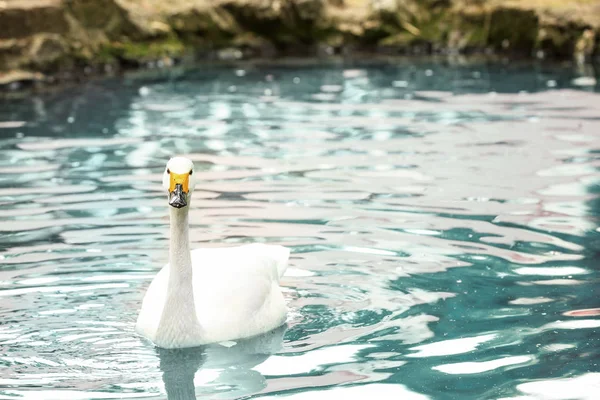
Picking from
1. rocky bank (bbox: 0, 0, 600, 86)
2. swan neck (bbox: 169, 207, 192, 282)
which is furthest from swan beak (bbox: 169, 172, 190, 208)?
rocky bank (bbox: 0, 0, 600, 86)

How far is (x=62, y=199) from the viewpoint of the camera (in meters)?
9.98

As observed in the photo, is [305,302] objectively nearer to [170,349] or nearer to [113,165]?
[170,349]

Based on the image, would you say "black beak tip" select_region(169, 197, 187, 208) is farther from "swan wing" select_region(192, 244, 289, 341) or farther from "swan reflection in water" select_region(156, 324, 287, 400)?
"swan reflection in water" select_region(156, 324, 287, 400)

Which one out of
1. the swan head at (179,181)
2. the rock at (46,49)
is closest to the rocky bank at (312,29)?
the rock at (46,49)

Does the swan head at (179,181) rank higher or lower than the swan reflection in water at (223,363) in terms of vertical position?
higher

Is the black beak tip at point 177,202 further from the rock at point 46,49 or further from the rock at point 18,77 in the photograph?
the rock at point 46,49

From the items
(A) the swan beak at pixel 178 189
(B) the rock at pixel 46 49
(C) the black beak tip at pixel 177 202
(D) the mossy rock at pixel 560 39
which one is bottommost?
(D) the mossy rock at pixel 560 39

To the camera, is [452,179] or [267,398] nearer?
[267,398]

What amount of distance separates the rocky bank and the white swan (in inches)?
626

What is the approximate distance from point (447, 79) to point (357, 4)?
7939mm

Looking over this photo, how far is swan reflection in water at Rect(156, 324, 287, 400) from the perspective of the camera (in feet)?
17.8

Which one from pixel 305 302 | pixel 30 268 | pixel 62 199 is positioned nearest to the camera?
pixel 305 302

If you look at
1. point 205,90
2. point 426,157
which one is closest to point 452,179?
point 426,157

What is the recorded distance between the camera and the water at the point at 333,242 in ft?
18.3
